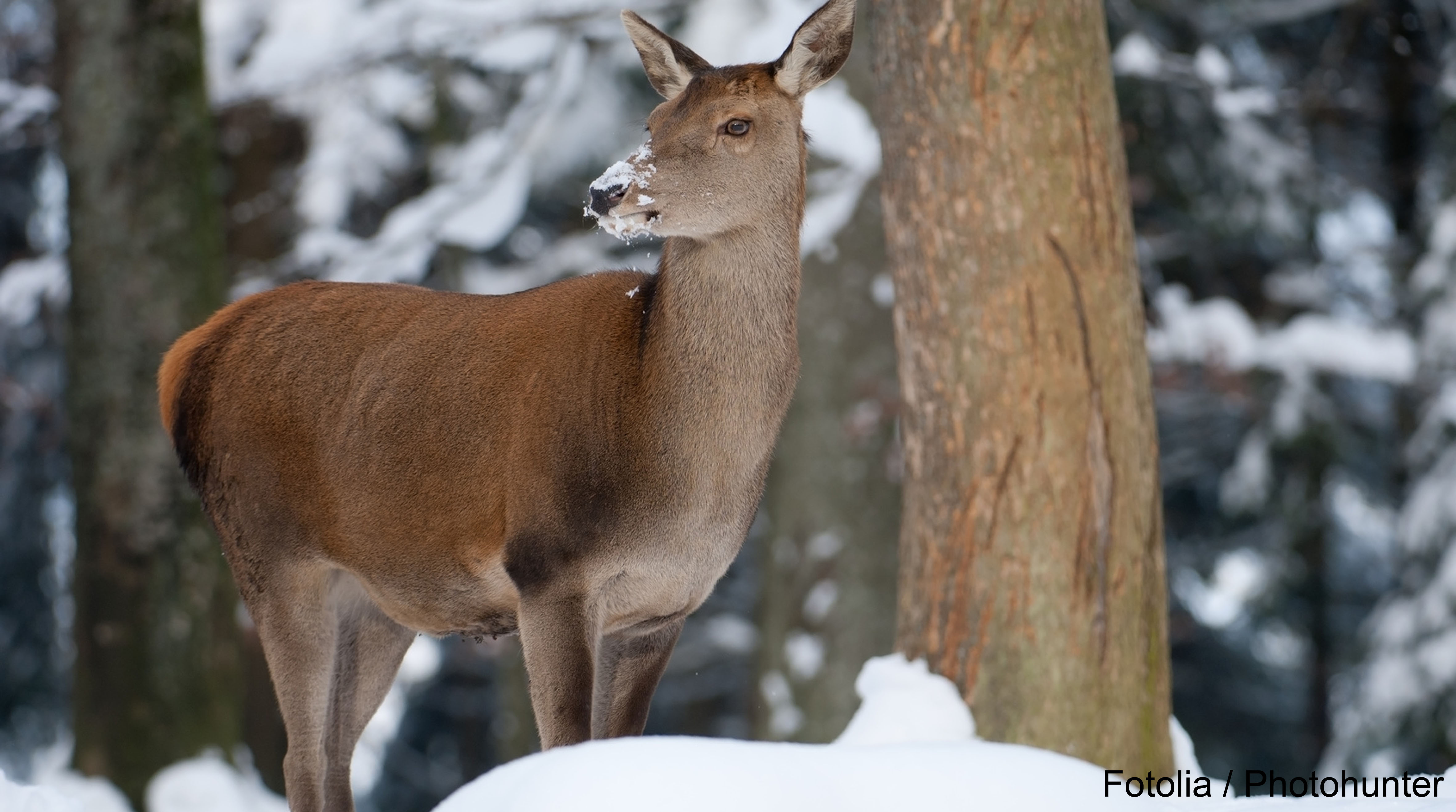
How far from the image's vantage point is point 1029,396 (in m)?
5.30

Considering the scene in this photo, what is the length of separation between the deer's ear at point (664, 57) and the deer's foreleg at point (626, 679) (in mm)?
1632

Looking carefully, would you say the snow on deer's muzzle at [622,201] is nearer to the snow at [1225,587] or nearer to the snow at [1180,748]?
the snow at [1180,748]

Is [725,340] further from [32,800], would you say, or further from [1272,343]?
[1272,343]

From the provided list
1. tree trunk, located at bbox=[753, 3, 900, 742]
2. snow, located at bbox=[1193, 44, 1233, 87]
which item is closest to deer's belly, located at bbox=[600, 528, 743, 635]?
tree trunk, located at bbox=[753, 3, 900, 742]

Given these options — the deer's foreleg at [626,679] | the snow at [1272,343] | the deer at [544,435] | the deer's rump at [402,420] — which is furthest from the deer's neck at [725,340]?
the snow at [1272,343]

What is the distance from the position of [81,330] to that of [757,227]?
16.2 ft

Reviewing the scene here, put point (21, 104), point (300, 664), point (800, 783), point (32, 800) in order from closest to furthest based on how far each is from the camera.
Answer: point (800, 783) < point (32, 800) < point (300, 664) < point (21, 104)

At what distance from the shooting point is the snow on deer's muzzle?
4.14 metres

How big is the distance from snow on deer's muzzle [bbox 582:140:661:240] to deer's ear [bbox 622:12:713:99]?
471mm

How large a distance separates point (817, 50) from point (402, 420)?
1.63m

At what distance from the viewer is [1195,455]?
13.1 metres

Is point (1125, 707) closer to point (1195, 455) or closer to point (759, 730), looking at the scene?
point (759, 730)

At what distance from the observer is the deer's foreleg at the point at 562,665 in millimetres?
4105

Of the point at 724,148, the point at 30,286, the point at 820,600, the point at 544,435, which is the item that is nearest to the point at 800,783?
the point at 544,435
